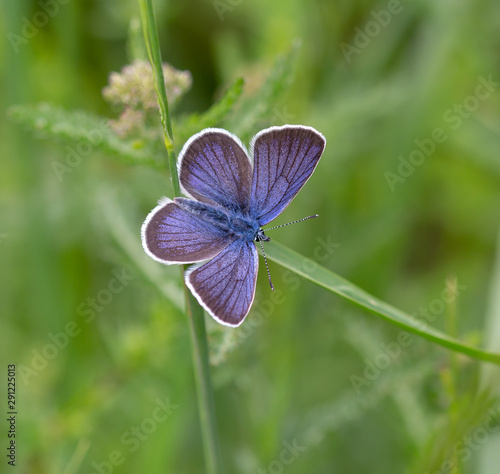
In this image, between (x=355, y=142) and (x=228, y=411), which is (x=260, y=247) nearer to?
(x=228, y=411)

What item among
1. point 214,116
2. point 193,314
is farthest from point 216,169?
point 193,314

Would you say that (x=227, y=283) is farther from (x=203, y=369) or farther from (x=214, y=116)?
(x=214, y=116)

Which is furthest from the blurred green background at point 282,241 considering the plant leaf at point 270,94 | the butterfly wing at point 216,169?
the butterfly wing at point 216,169

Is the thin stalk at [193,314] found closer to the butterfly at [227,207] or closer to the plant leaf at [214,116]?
the butterfly at [227,207]

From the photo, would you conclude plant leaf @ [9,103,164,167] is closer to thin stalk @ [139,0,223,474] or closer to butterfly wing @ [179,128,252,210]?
butterfly wing @ [179,128,252,210]

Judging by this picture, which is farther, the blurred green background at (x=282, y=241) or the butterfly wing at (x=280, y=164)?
the blurred green background at (x=282, y=241)
